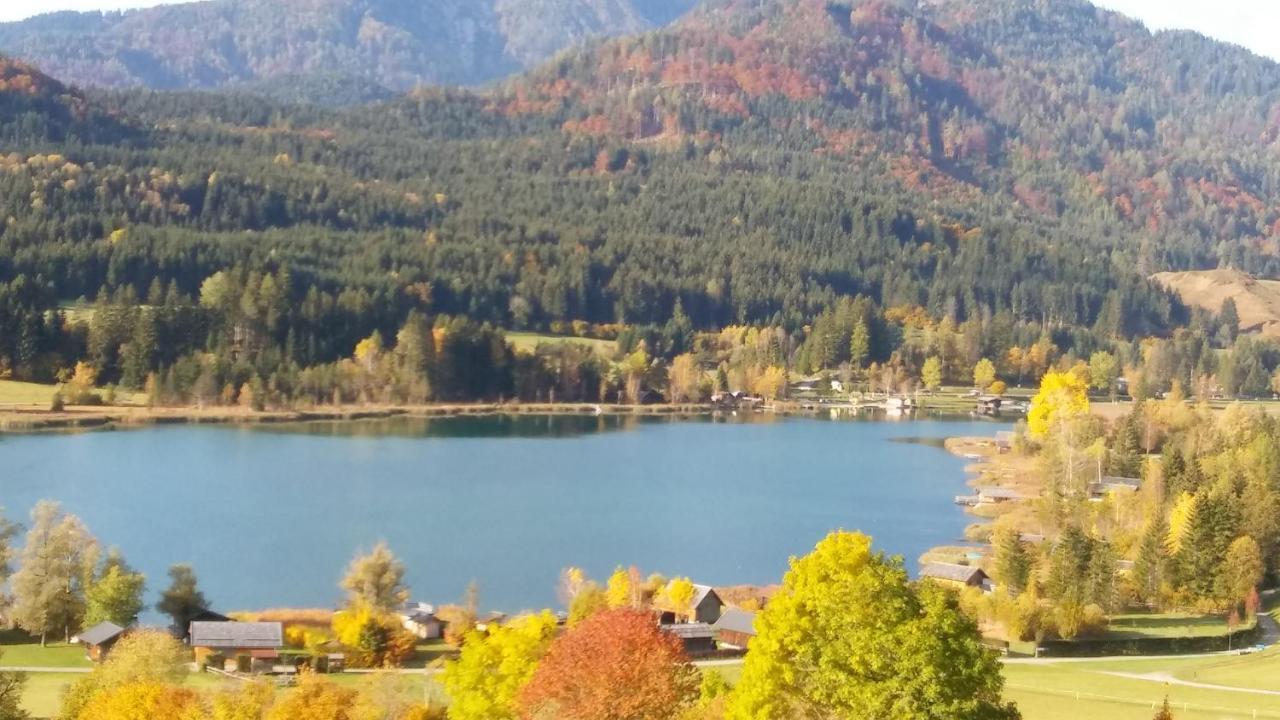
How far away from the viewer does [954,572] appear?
51875mm

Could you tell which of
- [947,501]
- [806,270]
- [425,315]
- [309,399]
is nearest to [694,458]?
[947,501]

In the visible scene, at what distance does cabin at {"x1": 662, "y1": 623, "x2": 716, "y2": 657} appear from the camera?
4125cm

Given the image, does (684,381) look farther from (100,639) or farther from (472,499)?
(100,639)

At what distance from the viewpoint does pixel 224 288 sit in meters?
118

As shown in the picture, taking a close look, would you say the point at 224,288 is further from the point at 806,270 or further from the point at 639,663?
the point at 639,663

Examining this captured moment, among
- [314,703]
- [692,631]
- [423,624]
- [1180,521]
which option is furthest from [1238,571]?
[314,703]

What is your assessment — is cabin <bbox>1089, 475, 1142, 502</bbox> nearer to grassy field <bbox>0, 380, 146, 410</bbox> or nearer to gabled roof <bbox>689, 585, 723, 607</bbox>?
gabled roof <bbox>689, 585, 723, 607</bbox>

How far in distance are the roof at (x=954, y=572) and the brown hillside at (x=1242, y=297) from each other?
134429mm

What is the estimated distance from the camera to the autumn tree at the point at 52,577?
42031mm

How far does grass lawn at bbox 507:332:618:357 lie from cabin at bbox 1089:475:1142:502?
61.0m

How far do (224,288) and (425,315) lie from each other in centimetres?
1642

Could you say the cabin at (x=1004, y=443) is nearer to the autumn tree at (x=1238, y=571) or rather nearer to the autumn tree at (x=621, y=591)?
the autumn tree at (x=1238, y=571)

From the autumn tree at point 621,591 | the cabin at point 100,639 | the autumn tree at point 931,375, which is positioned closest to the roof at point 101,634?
the cabin at point 100,639

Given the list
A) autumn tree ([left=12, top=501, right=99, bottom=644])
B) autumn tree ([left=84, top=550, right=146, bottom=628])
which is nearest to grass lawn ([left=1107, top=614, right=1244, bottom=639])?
autumn tree ([left=84, top=550, right=146, bottom=628])
